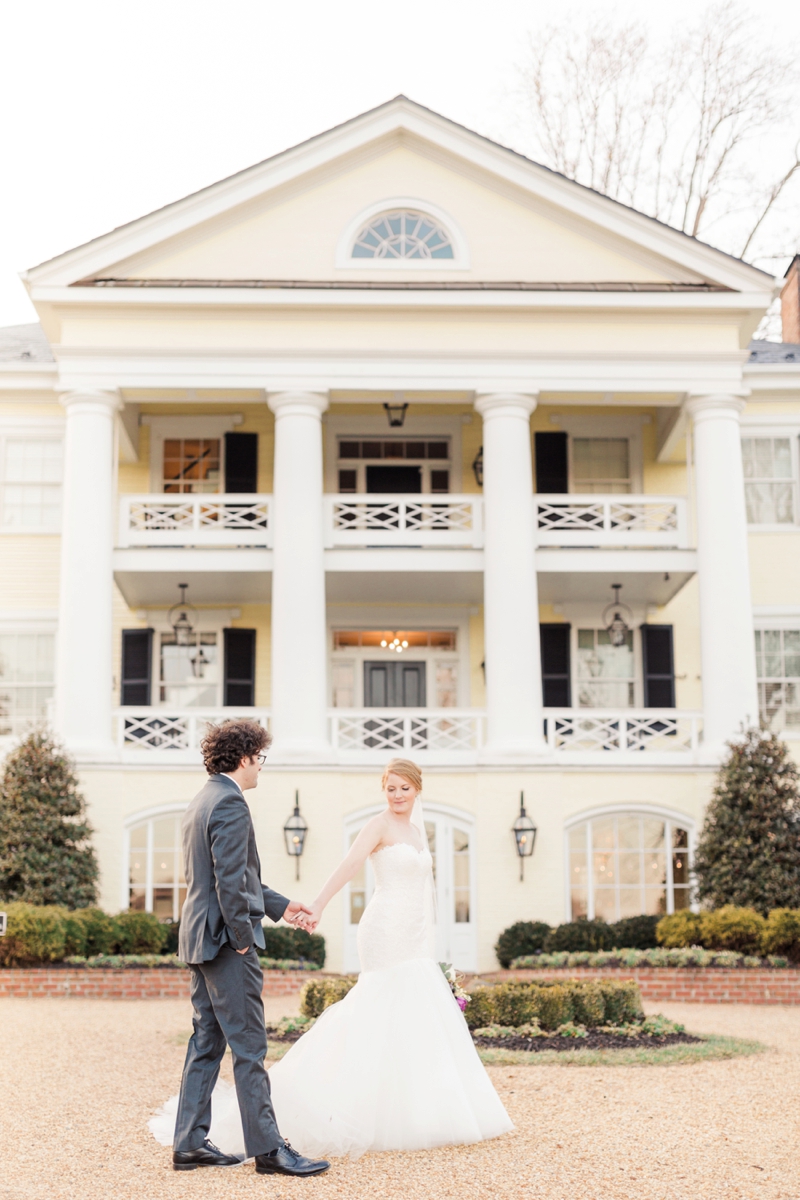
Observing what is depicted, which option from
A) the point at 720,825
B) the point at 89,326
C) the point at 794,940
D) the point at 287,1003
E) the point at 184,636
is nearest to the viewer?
the point at 287,1003

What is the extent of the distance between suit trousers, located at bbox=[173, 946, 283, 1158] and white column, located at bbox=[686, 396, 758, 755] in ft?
44.8

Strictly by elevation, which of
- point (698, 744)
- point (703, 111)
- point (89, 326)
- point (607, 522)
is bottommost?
point (698, 744)

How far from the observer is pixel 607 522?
19781mm

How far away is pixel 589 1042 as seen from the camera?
10250 millimetres

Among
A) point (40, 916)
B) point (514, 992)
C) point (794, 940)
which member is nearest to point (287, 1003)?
point (40, 916)

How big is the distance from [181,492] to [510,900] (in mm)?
8652

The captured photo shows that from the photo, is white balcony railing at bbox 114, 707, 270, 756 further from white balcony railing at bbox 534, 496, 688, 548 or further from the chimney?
the chimney

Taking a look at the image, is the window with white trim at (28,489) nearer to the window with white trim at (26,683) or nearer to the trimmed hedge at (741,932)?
the window with white trim at (26,683)

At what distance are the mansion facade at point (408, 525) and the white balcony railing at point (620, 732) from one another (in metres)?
0.07

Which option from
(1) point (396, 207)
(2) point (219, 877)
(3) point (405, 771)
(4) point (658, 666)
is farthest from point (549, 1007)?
(1) point (396, 207)

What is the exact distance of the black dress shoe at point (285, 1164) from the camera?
18.9ft

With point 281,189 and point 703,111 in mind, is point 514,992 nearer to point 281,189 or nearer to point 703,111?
point 281,189

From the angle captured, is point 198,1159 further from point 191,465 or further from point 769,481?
point 769,481

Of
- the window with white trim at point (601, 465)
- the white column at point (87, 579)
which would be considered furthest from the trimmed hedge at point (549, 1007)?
the window with white trim at point (601, 465)
